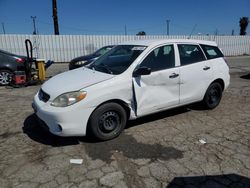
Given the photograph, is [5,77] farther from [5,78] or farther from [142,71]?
[142,71]

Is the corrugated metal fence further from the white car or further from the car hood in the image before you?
the car hood

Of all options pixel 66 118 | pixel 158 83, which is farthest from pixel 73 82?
pixel 158 83

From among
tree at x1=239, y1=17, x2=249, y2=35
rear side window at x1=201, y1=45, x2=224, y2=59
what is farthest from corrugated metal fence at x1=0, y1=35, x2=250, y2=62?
tree at x1=239, y1=17, x2=249, y2=35

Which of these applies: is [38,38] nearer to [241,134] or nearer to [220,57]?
[220,57]

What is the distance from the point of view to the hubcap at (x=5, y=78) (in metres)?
8.74

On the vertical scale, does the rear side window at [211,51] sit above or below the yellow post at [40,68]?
above

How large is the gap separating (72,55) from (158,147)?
54.7 ft

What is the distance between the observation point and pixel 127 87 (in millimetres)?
3770

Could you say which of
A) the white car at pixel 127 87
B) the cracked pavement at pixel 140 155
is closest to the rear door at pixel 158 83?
the white car at pixel 127 87

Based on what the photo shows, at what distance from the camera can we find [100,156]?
332 cm

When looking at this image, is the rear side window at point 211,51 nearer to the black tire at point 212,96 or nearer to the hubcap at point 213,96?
the black tire at point 212,96

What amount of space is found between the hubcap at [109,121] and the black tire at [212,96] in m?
2.49

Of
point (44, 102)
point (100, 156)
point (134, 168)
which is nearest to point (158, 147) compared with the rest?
point (134, 168)

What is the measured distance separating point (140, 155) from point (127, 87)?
1144 millimetres
